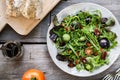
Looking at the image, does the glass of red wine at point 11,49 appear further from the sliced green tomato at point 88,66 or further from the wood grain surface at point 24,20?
the sliced green tomato at point 88,66

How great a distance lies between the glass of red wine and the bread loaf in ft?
0.37

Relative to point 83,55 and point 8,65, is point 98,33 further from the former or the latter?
point 8,65

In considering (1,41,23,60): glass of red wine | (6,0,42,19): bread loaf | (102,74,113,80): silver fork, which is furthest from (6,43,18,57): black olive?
(102,74,113,80): silver fork

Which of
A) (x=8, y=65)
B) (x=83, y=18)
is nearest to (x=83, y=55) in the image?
(x=83, y=18)

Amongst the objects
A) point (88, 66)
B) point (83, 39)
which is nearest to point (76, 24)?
point (83, 39)

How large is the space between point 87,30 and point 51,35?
0.46 feet

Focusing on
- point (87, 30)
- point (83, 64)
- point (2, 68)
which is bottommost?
point (2, 68)

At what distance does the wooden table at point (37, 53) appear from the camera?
1.41 meters

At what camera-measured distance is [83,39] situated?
1.38 m

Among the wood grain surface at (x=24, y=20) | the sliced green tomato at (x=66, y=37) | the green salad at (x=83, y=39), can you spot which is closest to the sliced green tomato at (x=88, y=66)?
the green salad at (x=83, y=39)

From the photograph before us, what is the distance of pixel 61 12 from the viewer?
1.38 m

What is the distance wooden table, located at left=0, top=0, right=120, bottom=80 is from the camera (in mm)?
1412

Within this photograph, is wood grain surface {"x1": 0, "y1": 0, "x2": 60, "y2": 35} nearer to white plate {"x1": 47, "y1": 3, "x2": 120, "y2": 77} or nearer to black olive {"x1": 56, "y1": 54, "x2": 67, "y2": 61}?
white plate {"x1": 47, "y1": 3, "x2": 120, "y2": 77}

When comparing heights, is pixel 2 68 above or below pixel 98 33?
below
